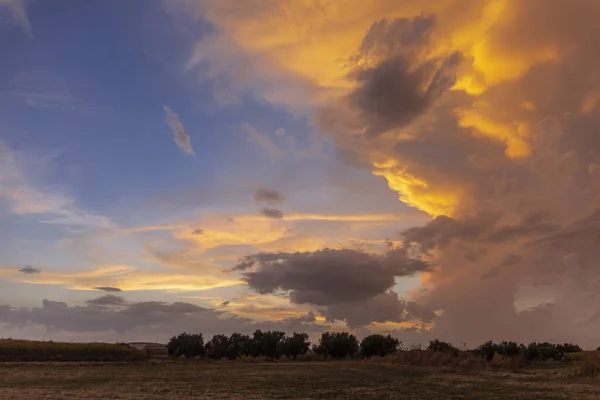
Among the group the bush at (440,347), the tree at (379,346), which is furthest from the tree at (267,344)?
the bush at (440,347)

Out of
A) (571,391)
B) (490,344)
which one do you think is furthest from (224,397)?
(490,344)

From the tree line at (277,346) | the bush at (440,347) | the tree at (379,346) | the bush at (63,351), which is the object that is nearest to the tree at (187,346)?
the tree line at (277,346)

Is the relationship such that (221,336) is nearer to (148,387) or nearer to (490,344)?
(490,344)

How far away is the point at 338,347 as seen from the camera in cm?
10756

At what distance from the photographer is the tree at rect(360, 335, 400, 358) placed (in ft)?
350

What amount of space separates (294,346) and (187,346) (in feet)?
83.1

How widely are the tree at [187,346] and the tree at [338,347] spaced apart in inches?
1059

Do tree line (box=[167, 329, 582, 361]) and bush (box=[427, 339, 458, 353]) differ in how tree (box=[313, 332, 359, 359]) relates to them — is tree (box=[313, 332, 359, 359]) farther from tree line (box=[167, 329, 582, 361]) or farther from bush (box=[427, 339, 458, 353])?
bush (box=[427, 339, 458, 353])

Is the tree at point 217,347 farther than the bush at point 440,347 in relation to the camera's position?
Yes

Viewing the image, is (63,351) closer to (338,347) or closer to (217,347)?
(217,347)

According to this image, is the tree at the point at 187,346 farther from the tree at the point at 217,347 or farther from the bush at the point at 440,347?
the bush at the point at 440,347

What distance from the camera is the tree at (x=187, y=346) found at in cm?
11056

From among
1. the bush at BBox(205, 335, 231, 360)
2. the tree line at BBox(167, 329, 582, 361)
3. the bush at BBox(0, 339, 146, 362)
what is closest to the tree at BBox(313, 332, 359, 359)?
the tree line at BBox(167, 329, 582, 361)

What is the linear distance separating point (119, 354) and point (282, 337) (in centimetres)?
3928
